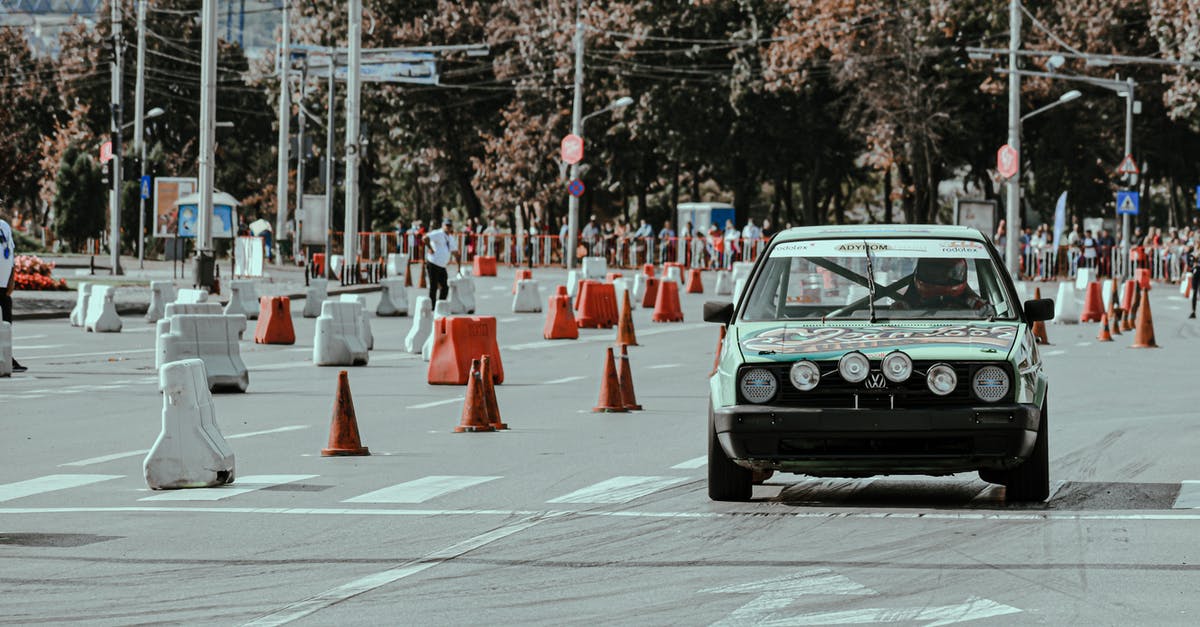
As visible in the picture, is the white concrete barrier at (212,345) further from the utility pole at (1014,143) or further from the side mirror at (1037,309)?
the utility pole at (1014,143)

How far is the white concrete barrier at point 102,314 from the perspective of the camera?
30891 mm

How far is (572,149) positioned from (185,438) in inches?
2128

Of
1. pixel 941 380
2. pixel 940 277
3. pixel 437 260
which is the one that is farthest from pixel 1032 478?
pixel 437 260

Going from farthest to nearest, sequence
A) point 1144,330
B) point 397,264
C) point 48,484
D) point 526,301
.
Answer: point 397,264 < point 526,301 < point 1144,330 < point 48,484

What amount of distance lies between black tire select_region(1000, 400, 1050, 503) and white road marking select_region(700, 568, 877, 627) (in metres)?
2.59

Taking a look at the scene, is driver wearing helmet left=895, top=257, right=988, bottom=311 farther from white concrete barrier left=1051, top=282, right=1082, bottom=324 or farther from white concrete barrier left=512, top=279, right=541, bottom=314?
white concrete barrier left=512, top=279, right=541, bottom=314

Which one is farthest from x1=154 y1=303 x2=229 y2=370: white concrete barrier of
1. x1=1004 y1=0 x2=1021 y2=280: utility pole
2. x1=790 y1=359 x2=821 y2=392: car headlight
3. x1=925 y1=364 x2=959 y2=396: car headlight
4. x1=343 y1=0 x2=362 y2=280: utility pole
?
x1=1004 y1=0 x2=1021 y2=280: utility pole

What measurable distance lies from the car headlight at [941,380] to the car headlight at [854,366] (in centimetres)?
31

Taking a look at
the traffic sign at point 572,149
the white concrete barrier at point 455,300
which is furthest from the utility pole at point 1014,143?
the white concrete barrier at point 455,300

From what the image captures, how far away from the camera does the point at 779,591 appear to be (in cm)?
807

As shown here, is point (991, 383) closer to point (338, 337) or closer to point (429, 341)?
point (338, 337)

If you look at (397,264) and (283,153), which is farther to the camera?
(283,153)

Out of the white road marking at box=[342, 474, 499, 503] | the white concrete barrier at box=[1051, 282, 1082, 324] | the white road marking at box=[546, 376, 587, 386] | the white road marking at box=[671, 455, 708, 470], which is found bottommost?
the white road marking at box=[546, 376, 587, 386]

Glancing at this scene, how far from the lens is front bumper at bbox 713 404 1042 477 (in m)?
10.3
